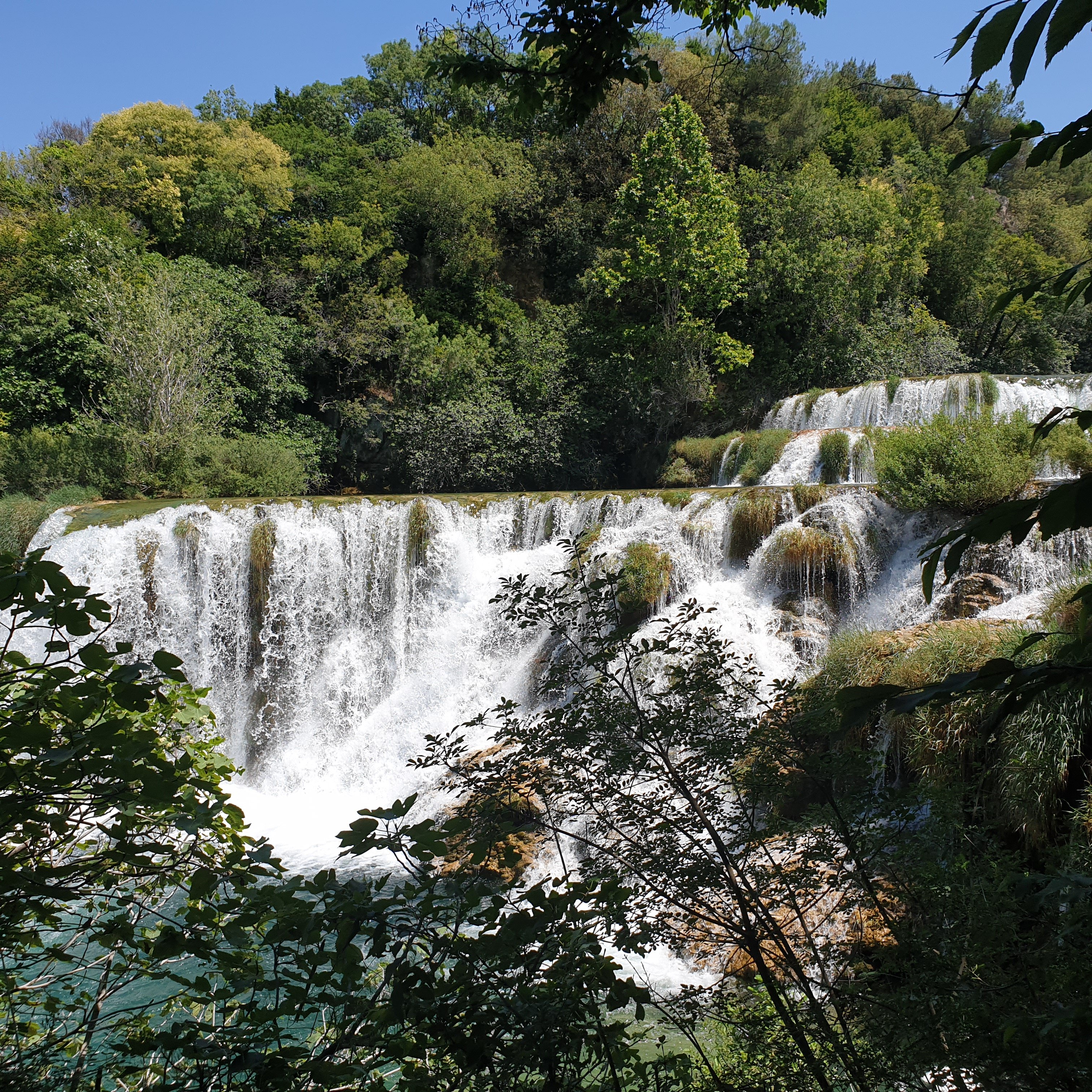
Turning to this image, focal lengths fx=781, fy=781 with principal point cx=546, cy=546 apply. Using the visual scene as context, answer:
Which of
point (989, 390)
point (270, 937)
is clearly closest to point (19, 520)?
point (270, 937)

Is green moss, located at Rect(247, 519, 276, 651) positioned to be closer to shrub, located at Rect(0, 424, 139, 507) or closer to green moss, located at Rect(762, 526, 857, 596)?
shrub, located at Rect(0, 424, 139, 507)

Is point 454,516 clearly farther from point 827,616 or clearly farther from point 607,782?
point 607,782

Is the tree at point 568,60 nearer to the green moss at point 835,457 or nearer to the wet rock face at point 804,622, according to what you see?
the wet rock face at point 804,622

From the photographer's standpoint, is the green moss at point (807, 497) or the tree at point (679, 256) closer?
the green moss at point (807, 497)

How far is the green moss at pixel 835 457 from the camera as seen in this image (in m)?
11.9

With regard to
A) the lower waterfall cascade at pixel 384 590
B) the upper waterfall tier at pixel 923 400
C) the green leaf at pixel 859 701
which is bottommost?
the lower waterfall cascade at pixel 384 590

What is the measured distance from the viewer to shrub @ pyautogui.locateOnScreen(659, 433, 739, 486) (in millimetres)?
14672

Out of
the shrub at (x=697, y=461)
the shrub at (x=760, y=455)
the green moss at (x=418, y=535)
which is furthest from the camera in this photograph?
the shrub at (x=697, y=461)

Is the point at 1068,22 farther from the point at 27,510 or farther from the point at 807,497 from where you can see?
the point at 27,510

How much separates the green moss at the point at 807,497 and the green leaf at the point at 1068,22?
865cm

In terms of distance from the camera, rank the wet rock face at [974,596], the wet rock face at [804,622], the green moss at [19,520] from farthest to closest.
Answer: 1. the green moss at [19,520]
2. the wet rock face at [804,622]
3. the wet rock face at [974,596]

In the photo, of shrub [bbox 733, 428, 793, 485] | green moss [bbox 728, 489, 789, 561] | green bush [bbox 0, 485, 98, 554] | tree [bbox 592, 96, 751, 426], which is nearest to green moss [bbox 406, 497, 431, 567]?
green moss [bbox 728, 489, 789, 561]

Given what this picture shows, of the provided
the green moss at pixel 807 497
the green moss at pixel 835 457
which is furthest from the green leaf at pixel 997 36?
the green moss at pixel 835 457

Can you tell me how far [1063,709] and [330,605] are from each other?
839cm
